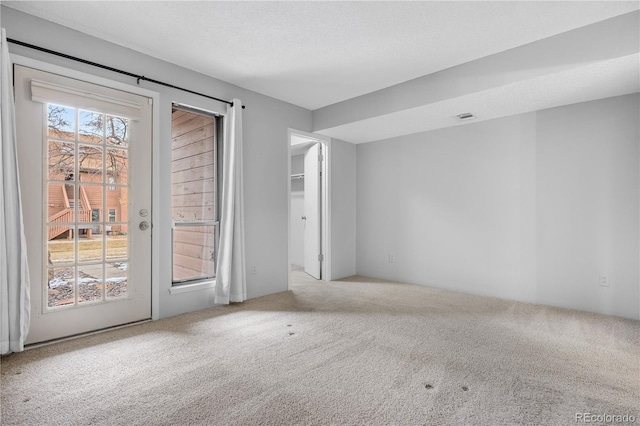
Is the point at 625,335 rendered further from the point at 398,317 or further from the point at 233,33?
the point at 233,33

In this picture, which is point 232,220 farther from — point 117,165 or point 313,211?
point 313,211

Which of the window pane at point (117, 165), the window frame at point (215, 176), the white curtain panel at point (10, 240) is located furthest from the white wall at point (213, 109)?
the white curtain panel at point (10, 240)

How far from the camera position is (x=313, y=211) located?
16.2ft

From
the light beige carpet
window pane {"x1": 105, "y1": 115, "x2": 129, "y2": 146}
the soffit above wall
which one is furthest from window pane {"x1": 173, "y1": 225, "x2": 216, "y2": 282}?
the soffit above wall

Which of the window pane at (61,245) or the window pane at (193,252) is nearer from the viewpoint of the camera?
the window pane at (61,245)

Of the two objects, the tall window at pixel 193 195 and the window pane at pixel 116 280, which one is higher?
the tall window at pixel 193 195

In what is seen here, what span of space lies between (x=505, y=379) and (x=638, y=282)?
83.4 inches

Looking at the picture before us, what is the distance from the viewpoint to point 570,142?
11.0ft

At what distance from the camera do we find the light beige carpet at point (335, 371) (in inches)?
65.7

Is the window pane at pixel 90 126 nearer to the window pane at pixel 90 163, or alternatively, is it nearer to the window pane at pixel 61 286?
the window pane at pixel 90 163

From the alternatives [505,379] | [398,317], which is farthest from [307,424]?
[398,317]

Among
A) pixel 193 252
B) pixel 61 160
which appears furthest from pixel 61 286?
pixel 193 252

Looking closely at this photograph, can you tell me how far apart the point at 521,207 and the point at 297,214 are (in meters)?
3.73

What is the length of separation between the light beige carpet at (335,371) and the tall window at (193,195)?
54cm
